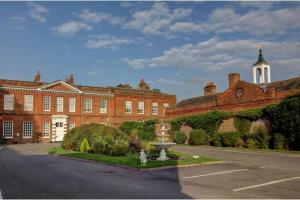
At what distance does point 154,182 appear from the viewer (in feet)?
40.4

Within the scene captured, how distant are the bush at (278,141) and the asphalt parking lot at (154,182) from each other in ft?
34.4

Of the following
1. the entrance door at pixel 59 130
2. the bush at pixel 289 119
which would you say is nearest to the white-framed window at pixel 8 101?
the entrance door at pixel 59 130

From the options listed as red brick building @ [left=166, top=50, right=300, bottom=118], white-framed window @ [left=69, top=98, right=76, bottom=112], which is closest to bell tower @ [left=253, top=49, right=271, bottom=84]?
red brick building @ [left=166, top=50, right=300, bottom=118]

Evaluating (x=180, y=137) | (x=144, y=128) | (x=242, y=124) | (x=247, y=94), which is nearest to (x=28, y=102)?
(x=144, y=128)

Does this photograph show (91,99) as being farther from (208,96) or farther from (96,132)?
(96,132)

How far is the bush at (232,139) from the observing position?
31.4 meters

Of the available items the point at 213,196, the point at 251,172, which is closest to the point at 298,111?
the point at 251,172

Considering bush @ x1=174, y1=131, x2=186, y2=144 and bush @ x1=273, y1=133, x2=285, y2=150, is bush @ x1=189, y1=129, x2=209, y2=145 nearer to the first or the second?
bush @ x1=174, y1=131, x2=186, y2=144

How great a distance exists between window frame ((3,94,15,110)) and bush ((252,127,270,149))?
1209 inches

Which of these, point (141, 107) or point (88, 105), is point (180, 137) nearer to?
point (88, 105)

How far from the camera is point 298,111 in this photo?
25453 millimetres

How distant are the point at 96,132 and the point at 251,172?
1645 cm

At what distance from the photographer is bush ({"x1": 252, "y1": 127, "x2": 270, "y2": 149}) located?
28567 mm

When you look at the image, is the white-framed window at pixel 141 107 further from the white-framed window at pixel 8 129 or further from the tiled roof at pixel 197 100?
the white-framed window at pixel 8 129
